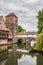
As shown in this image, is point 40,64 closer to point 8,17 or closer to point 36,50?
point 36,50

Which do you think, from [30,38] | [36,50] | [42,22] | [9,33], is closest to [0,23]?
[9,33]

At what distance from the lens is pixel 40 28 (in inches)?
1592

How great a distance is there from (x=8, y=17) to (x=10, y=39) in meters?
7.06

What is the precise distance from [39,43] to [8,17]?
35.5 metres

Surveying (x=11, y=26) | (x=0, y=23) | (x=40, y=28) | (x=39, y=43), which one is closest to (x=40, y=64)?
(x=39, y=43)

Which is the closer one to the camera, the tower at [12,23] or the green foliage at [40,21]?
the green foliage at [40,21]

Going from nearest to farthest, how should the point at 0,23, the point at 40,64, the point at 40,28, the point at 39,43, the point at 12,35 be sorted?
the point at 40,64 < the point at 39,43 < the point at 40,28 < the point at 0,23 < the point at 12,35

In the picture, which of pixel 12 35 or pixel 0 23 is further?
pixel 12 35

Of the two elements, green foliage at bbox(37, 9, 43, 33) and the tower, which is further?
the tower

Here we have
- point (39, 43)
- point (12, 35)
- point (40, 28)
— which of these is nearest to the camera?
point (39, 43)

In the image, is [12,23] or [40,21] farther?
[12,23]

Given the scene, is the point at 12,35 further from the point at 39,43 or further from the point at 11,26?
the point at 39,43

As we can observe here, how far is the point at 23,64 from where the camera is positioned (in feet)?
85.1

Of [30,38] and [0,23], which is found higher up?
[0,23]
